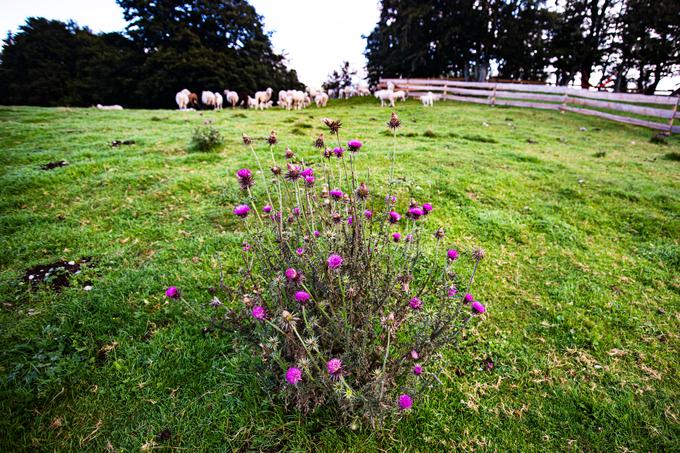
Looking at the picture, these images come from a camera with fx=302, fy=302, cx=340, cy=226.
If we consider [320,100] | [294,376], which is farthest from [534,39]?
[294,376]

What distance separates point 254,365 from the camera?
2.47 metres

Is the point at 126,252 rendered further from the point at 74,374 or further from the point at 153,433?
the point at 153,433

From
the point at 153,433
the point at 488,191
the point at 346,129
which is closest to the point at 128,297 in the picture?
the point at 153,433

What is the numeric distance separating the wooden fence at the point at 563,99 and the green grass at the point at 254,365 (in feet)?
33.1

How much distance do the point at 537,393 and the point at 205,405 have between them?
9.14ft

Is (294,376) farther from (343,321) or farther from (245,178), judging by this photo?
(245,178)

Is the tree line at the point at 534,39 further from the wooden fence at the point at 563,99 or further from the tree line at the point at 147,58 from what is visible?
the tree line at the point at 147,58

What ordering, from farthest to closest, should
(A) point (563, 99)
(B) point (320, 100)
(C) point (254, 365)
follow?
(B) point (320, 100), (A) point (563, 99), (C) point (254, 365)

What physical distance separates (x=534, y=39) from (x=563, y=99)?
11891 mm

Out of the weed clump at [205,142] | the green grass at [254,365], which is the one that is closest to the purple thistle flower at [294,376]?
the green grass at [254,365]

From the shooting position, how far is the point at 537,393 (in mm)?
2631

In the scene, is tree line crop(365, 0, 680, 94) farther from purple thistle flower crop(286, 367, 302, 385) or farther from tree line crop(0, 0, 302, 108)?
purple thistle flower crop(286, 367, 302, 385)

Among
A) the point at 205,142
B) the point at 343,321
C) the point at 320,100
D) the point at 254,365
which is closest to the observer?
the point at 343,321

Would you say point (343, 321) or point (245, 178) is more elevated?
point (245, 178)
